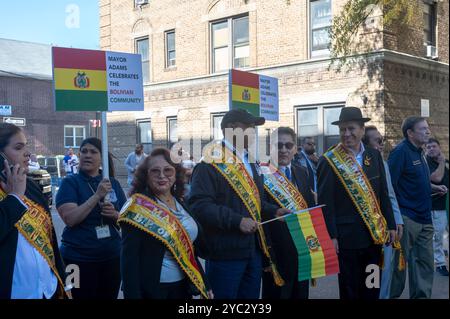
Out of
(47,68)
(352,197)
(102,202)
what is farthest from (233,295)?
(47,68)

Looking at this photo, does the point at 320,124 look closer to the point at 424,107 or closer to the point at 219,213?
the point at 424,107

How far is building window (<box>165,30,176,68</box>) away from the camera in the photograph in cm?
1900

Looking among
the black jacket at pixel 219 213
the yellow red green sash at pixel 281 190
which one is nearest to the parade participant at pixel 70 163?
the yellow red green sash at pixel 281 190

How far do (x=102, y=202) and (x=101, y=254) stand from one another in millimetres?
395

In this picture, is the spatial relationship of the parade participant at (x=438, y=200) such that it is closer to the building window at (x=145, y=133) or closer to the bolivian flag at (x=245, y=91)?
the bolivian flag at (x=245, y=91)

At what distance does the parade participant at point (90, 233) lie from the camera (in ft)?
13.0

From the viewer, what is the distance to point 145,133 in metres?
20.2

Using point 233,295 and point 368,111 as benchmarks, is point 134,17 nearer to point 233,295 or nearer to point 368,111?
point 368,111

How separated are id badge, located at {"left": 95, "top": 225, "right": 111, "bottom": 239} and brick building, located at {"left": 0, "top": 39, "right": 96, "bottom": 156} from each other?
21.7m

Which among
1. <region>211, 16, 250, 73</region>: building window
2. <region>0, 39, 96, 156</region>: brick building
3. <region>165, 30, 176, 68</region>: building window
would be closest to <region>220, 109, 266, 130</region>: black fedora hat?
<region>211, 16, 250, 73</region>: building window

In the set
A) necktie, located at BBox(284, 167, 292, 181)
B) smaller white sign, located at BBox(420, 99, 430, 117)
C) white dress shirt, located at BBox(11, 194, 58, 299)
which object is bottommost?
white dress shirt, located at BBox(11, 194, 58, 299)

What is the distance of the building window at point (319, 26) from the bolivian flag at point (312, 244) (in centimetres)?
1157

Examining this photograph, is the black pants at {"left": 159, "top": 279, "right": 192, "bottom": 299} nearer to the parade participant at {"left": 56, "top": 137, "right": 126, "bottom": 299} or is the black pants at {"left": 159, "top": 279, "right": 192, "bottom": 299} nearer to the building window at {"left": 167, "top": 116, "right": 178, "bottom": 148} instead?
the parade participant at {"left": 56, "top": 137, "right": 126, "bottom": 299}

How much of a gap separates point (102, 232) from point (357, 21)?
10.3 metres
